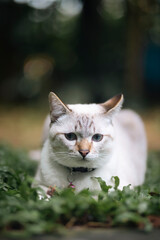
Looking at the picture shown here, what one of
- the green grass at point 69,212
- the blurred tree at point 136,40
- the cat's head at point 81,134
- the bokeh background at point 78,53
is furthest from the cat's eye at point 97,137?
the blurred tree at point 136,40

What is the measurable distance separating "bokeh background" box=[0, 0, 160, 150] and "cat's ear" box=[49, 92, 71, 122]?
600cm

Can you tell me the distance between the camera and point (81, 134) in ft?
8.71

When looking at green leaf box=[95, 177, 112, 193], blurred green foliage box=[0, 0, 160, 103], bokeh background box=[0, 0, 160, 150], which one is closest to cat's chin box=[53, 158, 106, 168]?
green leaf box=[95, 177, 112, 193]

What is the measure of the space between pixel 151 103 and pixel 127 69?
132 cm

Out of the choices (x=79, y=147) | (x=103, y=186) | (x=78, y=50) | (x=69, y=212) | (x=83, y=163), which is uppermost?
(x=78, y=50)

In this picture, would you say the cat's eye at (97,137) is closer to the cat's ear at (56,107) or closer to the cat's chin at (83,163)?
the cat's chin at (83,163)

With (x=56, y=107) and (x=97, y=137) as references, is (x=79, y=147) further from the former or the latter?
(x=56, y=107)

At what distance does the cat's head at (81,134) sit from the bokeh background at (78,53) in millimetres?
6007

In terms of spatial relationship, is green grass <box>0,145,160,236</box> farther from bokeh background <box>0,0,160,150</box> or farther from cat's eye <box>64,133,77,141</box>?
bokeh background <box>0,0,160,150</box>

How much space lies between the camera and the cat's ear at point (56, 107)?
273 centimetres

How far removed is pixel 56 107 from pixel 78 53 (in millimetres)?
7910

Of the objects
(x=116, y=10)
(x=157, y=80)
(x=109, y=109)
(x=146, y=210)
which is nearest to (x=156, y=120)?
(x=157, y=80)

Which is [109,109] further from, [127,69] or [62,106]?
[127,69]

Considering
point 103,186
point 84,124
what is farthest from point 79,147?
point 103,186
